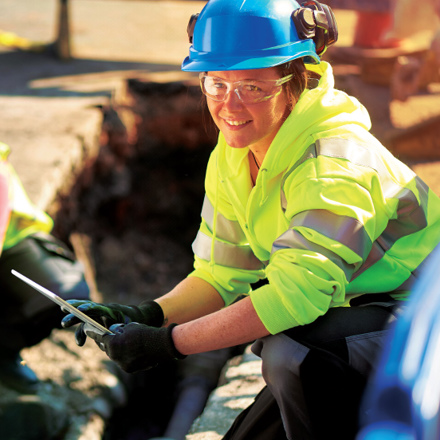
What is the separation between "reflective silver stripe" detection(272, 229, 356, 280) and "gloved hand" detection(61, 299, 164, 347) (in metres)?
0.53

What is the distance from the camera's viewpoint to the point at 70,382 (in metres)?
3.29

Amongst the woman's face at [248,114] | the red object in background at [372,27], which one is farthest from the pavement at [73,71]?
the woman's face at [248,114]

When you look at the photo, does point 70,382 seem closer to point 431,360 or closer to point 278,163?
point 278,163

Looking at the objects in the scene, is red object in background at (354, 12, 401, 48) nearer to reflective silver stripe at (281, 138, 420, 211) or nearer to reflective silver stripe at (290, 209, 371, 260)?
reflective silver stripe at (281, 138, 420, 211)

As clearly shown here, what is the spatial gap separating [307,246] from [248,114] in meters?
0.40

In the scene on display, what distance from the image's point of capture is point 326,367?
1.55 m

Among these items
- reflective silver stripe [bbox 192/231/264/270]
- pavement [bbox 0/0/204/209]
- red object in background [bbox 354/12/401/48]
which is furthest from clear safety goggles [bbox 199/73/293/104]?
red object in background [bbox 354/12/401/48]

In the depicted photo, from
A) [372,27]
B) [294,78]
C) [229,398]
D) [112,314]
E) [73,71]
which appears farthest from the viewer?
[372,27]

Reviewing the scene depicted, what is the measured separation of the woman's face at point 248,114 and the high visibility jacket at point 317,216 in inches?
2.2

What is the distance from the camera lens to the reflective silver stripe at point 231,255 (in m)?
2.00

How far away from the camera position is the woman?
59.9 inches

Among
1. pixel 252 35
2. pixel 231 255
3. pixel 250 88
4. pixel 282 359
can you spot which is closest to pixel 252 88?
pixel 250 88

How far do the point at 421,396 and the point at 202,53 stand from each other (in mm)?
1009

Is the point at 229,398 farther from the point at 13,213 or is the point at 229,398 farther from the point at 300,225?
the point at 13,213
